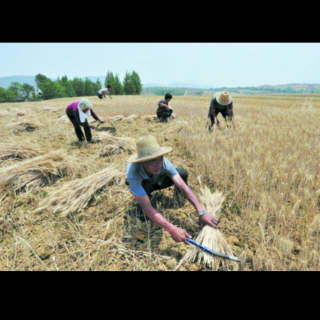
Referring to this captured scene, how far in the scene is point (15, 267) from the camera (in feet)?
6.02

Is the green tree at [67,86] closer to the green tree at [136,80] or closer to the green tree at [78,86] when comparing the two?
→ the green tree at [78,86]

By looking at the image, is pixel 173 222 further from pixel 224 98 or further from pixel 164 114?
pixel 164 114

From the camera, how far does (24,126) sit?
685cm

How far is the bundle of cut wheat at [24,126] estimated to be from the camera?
6.73 meters

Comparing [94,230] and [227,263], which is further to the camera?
[94,230]

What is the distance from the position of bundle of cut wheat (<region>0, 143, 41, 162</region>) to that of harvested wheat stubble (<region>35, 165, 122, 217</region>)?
2.00 meters

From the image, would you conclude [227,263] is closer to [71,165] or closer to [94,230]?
[94,230]

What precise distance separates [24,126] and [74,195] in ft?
19.4

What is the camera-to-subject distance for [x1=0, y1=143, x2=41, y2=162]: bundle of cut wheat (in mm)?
4012

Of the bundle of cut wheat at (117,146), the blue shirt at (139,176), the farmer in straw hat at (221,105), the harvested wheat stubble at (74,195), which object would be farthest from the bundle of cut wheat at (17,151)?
the farmer in straw hat at (221,105)

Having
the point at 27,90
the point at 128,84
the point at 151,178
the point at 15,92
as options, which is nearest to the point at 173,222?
the point at 151,178
